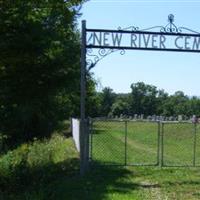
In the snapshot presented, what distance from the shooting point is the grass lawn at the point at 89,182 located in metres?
11.9

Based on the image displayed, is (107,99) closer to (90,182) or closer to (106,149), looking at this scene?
(106,149)

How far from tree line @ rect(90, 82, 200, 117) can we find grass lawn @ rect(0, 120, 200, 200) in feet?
325

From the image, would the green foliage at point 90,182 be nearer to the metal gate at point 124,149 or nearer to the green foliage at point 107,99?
the metal gate at point 124,149

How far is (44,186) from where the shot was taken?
1341 centimetres

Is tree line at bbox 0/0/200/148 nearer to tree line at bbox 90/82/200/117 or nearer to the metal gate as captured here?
the metal gate

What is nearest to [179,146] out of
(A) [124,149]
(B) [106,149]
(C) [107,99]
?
(A) [124,149]

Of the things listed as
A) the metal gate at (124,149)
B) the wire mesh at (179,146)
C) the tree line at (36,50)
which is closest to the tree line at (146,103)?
the metal gate at (124,149)

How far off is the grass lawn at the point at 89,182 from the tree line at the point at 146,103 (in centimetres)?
9907

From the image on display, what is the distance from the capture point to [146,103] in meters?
129

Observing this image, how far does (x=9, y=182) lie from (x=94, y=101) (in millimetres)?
54167

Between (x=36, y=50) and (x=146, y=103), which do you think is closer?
(x=36, y=50)

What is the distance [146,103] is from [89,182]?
115532mm

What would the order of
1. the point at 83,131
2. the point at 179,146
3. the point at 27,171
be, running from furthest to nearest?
the point at 179,146, the point at 83,131, the point at 27,171

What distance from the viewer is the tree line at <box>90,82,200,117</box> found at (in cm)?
11981
